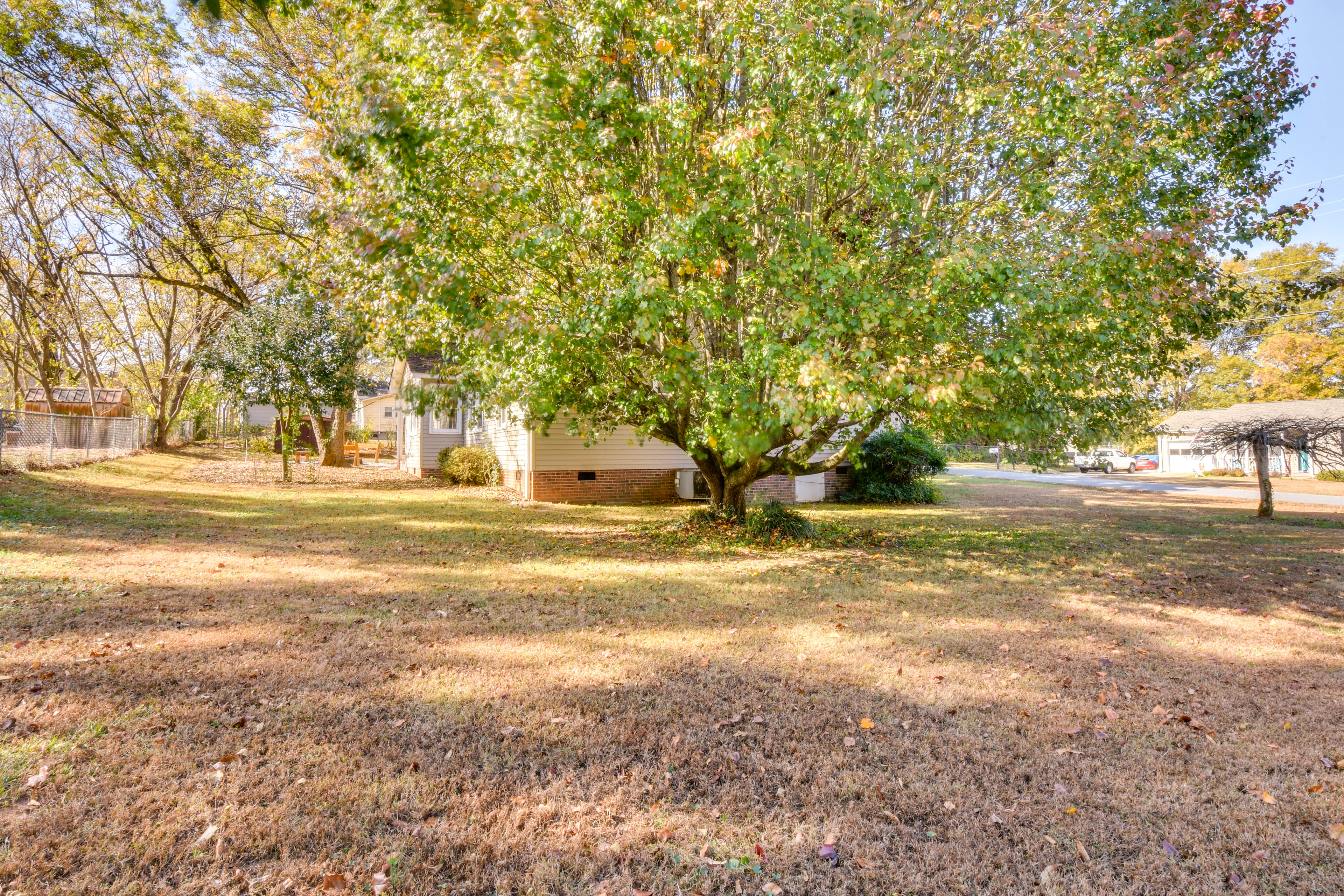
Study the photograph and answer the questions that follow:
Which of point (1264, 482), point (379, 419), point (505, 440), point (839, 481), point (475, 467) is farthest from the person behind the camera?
point (379, 419)

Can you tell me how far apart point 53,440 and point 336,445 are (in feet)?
28.0

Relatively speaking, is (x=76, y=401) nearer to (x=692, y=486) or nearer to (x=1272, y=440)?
(x=692, y=486)

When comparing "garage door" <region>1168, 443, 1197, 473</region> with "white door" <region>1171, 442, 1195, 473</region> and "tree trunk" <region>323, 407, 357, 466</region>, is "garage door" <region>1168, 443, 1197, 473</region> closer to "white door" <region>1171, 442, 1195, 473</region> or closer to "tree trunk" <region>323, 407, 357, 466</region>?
"white door" <region>1171, 442, 1195, 473</region>

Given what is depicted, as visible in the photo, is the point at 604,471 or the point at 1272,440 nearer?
the point at 1272,440

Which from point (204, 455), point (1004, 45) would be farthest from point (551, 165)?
point (204, 455)

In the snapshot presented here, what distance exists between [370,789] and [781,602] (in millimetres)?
4291

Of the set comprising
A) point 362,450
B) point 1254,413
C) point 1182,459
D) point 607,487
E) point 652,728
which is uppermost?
point 1254,413

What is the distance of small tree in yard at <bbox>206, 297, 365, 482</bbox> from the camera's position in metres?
15.8

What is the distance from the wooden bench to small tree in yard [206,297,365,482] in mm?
8379

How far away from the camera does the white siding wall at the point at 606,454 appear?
49.7ft

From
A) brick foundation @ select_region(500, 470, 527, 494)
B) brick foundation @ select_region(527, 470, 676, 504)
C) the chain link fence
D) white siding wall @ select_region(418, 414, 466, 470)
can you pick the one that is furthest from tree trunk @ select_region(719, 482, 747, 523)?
the chain link fence

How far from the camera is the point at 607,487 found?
625 inches

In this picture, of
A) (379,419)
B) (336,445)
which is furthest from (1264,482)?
(379,419)

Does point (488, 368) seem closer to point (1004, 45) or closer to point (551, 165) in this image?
point (551, 165)
